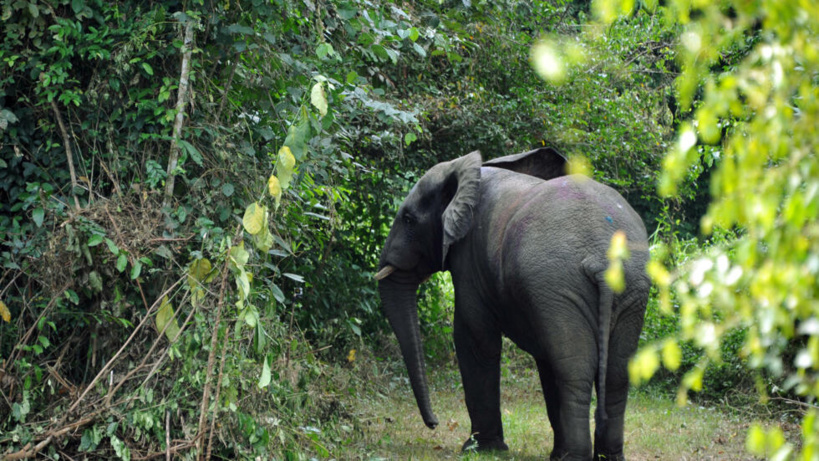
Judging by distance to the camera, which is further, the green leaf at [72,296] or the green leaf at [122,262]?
the green leaf at [72,296]

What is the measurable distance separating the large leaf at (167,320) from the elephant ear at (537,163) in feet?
11.2

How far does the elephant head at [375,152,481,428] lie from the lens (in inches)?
301

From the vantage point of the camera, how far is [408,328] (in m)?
7.89

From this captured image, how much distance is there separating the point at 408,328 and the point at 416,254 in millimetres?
637

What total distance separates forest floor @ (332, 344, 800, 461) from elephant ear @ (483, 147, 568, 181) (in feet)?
7.42

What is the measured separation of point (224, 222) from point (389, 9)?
2363 millimetres

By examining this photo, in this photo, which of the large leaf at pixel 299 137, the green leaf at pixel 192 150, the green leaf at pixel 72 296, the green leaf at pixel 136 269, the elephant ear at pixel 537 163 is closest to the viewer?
the green leaf at pixel 136 269

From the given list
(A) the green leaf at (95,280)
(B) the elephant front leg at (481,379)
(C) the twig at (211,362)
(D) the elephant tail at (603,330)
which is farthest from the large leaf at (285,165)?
(B) the elephant front leg at (481,379)

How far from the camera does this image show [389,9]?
7191 mm

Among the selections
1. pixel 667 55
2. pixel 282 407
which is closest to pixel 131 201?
pixel 282 407

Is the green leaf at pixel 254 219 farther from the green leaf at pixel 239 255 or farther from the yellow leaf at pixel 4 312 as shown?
the yellow leaf at pixel 4 312

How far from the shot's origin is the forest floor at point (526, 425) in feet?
24.1

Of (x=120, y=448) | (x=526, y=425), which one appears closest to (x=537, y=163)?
(x=526, y=425)

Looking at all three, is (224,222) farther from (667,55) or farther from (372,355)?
(667,55)
